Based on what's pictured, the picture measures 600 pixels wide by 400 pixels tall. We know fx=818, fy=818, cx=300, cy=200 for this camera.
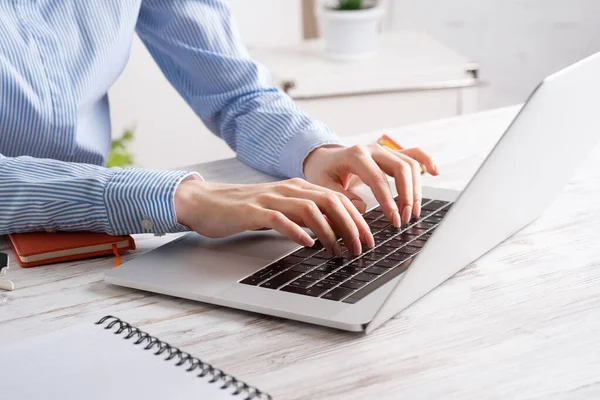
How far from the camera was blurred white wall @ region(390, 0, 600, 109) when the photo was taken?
99.6 inches

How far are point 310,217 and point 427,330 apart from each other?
19cm

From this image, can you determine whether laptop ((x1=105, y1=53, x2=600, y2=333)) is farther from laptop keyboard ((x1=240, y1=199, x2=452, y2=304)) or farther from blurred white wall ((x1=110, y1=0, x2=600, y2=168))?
blurred white wall ((x1=110, y1=0, x2=600, y2=168))

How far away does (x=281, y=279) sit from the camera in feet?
2.48

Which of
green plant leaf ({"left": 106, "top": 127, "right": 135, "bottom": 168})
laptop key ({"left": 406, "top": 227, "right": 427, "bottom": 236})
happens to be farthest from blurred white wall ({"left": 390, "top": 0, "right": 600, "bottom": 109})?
laptop key ({"left": 406, "top": 227, "right": 427, "bottom": 236})

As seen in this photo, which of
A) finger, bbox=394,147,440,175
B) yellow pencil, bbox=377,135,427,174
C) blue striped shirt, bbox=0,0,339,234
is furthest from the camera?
yellow pencil, bbox=377,135,427,174

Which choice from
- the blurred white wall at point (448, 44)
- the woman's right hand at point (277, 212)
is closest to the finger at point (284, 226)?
the woman's right hand at point (277, 212)

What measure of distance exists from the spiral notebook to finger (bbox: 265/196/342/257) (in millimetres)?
209

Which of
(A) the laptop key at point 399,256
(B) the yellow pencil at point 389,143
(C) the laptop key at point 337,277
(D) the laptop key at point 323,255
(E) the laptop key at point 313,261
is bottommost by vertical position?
(B) the yellow pencil at point 389,143

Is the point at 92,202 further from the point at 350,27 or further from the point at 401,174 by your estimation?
the point at 350,27

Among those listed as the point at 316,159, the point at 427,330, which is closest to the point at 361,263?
the point at 427,330

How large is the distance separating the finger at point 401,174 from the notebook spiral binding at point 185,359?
33 centimetres

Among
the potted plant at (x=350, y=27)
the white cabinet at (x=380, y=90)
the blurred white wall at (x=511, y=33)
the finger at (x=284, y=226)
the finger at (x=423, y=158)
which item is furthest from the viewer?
the blurred white wall at (x=511, y=33)

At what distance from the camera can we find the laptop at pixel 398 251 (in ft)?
2.19

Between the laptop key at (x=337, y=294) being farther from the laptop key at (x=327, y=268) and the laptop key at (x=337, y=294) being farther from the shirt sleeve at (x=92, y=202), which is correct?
the shirt sleeve at (x=92, y=202)
